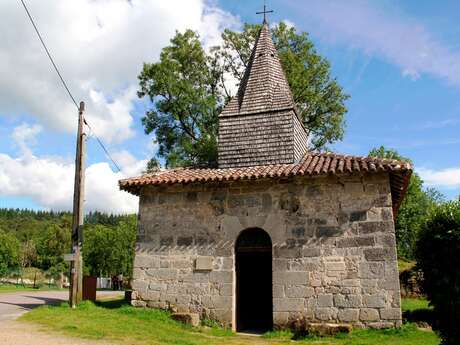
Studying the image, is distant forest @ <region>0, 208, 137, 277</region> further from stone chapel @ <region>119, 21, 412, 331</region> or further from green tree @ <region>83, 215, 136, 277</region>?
stone chapel @ <region>119, 21, 412, 331</region>

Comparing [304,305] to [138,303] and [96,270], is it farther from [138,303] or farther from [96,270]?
[96,270]

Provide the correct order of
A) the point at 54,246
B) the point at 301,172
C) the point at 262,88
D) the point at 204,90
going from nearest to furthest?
the point at 301,172
the point at 262,88
the point at 204,90
the point at 54,246

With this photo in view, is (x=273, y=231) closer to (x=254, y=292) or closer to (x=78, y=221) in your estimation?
(x=254, y=292)

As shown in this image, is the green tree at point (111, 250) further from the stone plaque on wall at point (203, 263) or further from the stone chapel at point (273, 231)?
the stone plaque on wall at point (203, 263)

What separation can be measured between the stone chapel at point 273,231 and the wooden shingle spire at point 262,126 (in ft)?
0.12

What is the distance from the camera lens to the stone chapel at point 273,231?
9.69m

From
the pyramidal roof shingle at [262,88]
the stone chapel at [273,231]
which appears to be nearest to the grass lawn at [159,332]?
the stone chapel at [273,231]

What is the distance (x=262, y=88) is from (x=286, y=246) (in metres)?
5.63

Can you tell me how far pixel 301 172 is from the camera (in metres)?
10.2

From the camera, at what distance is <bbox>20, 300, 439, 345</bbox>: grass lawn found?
8.28 m

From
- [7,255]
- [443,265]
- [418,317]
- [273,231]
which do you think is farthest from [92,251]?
[443,265]

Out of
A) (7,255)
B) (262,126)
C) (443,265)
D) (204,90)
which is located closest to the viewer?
Answer: (443,265)

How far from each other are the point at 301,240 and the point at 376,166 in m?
2.54

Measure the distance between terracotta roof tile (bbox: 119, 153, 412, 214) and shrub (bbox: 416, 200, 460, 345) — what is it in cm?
180
